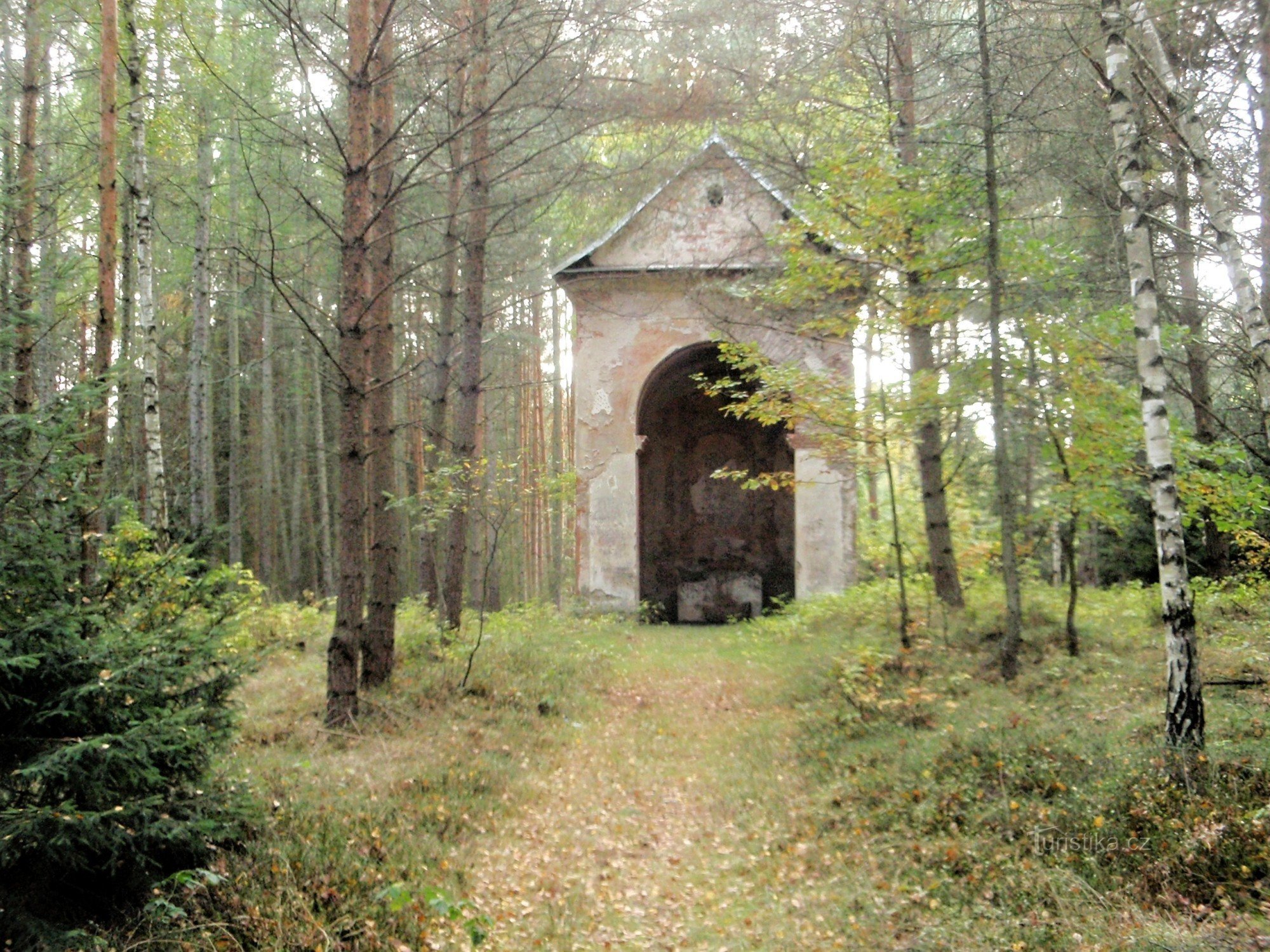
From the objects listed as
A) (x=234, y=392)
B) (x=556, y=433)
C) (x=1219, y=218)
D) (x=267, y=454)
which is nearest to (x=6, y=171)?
(x=1219, y=218)

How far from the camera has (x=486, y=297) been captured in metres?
22.4

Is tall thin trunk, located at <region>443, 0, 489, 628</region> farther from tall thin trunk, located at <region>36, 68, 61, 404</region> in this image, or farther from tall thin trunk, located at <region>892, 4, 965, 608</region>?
tall thin trunk, located at <region>892, 4, 965, 608</region>

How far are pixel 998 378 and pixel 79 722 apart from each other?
7482 mm

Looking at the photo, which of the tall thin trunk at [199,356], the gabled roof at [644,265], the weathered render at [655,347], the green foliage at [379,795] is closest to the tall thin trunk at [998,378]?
the green foliage at [379,795]

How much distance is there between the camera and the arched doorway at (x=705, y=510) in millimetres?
20734

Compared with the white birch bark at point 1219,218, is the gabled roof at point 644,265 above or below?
above

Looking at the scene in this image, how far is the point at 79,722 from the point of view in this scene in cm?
391

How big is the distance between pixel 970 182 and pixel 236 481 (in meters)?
16.1

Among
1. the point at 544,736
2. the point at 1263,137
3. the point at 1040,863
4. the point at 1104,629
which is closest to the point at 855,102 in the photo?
the point at 1263,137

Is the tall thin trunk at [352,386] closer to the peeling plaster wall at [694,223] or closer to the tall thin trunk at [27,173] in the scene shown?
the tall thin trunk at [27,173]

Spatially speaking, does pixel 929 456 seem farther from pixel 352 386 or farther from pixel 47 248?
pixel 47 248

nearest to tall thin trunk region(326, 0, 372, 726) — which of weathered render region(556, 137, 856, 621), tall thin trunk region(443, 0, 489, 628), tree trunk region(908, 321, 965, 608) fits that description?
tall thin trunk region(443, 0, 489, 628)

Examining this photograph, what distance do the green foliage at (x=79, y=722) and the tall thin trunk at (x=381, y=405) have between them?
3.59 m

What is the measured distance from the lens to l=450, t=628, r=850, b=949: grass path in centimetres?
478
